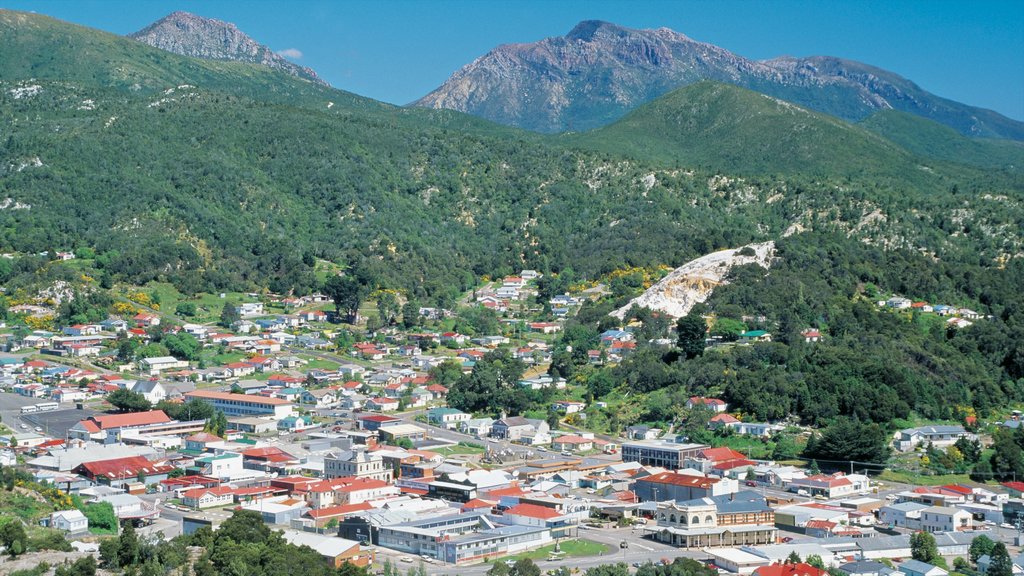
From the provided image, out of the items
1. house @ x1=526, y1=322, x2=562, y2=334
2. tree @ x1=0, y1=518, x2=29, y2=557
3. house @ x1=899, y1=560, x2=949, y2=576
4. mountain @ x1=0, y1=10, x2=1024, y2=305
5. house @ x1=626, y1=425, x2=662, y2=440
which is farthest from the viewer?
mountain @ x1=0, y1=10, x2=1024, y2=305

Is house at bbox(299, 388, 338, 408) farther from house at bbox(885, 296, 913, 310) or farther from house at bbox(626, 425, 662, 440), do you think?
house at bbox(885, 296, 913, 310)

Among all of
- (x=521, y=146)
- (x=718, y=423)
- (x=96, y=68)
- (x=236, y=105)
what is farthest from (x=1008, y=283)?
(x=96, y=68)

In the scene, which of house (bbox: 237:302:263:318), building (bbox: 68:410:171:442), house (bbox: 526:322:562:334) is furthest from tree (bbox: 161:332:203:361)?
house (bbox: 526:322:562:334)

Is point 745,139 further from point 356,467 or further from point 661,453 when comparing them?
point 356,467

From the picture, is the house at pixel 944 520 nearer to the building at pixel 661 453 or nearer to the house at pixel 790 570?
the house at pixel 790 570

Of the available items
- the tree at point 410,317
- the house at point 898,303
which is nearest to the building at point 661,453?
the house at point 898,303

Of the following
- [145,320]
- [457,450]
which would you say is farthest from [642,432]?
[145,320]
